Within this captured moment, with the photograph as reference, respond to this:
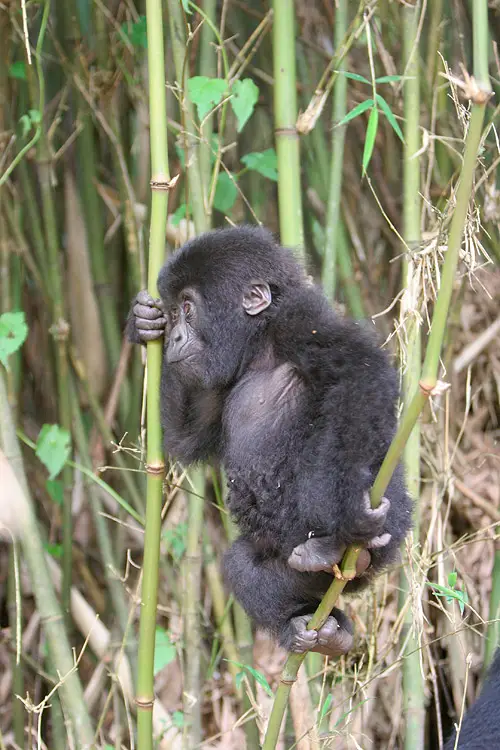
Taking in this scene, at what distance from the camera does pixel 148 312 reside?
190 cm

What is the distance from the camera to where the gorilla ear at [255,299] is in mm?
2035

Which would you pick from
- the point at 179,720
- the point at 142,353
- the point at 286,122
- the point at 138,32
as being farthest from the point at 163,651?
the point at 138,32

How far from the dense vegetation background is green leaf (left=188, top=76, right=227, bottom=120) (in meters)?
0.15

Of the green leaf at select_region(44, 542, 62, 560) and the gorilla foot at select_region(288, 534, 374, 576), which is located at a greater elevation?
the gorilla foot at select_region(288, 534, 374, 576)

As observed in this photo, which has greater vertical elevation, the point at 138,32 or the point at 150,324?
the point at 138,32

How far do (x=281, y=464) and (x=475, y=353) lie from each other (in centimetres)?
153

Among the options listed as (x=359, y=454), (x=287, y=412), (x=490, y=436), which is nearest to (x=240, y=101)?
(x=287, y=412)

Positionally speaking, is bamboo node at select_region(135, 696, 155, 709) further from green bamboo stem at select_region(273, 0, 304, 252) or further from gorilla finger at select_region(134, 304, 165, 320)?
green bamboo stem at select_region(273, 0, 304, 252)

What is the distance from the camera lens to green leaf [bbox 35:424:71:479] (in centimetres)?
255

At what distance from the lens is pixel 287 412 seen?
1.94 meters

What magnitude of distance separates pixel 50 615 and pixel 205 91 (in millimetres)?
1308

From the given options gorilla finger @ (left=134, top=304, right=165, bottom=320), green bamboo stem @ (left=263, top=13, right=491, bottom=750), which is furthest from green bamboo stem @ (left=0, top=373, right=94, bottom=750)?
green bamboo stem @ (left=263, top=13, right=491, bottom=750)

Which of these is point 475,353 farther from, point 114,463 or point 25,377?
point 25,377

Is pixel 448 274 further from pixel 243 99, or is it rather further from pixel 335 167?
pixel 335 167
